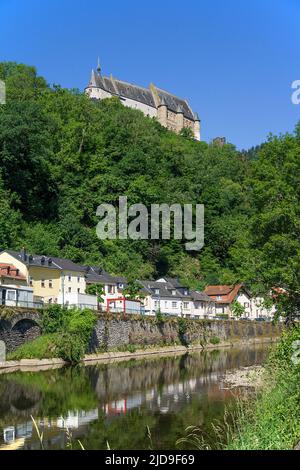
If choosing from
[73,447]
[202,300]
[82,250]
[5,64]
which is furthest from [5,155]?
[73,447]

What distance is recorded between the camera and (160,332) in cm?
5600

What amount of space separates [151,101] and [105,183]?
82906 mm

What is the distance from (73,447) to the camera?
56.1ft

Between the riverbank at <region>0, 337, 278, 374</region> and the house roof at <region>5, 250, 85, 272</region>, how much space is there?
11788 mm

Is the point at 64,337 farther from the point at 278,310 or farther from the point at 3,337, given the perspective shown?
the point at 278,310

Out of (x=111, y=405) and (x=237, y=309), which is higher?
(x=237, y=309)

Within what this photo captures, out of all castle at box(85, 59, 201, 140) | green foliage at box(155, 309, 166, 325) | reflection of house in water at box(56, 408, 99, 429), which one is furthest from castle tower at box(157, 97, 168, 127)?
reflection of house in water at box(56, 408, 99, 429)

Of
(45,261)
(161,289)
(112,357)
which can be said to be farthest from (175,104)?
(112,357)

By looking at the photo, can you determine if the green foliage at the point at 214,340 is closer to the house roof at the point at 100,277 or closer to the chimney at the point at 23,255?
the house roof at the point at 100,277

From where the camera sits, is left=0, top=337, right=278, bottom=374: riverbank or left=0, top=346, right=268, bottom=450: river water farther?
left=0, top=337, right=278, bottom=374: riverbank

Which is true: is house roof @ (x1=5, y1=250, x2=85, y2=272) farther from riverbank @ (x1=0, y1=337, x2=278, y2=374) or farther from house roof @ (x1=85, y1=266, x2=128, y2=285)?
riverbank @ (x1=0, y1=337, x2=278, y2=374)

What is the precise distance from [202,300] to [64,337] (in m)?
42.8

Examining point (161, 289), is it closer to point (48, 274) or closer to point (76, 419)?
point (48, 274)

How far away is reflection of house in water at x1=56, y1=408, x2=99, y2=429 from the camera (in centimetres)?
2041
